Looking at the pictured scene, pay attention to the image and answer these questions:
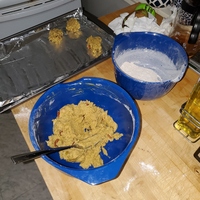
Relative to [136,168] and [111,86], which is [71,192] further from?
[111,86]

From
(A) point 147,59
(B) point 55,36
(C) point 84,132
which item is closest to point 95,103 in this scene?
(C) point 84,132

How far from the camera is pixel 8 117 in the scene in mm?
Result: 1234

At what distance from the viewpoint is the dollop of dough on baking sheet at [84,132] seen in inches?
19.9

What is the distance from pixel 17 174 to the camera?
1068mm

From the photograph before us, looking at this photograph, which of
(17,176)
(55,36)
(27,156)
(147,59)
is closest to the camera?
(27,156)

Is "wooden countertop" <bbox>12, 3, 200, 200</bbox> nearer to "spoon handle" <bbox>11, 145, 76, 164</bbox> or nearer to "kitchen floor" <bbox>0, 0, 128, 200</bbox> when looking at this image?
"spoon handle" <bbox>11, 145, 76, 164</bbox>

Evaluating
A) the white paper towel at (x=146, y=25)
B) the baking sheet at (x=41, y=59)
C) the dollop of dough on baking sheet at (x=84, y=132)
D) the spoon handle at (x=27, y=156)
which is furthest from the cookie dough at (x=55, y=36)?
the spoon handle at (x=27, y=156)

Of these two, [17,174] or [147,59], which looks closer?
[147,59]

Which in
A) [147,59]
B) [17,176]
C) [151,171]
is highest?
[147,59]

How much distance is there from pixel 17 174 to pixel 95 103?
68cm

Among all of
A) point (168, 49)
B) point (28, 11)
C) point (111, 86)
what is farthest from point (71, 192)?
point (28, 11)

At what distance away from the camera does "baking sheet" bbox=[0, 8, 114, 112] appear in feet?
2.21

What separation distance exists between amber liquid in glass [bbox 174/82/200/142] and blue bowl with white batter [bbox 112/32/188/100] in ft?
0.21

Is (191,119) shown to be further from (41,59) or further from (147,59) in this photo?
(41,59)
